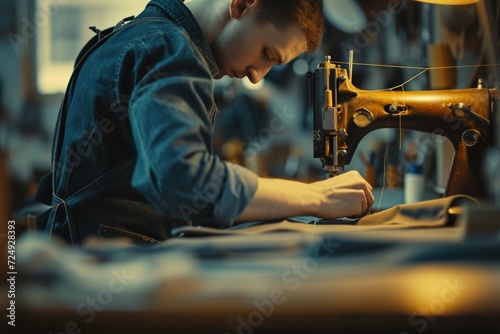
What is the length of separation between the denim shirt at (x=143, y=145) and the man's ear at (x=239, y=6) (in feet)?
0.29

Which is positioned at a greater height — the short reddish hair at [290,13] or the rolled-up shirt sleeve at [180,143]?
the short reddish hair at [290,13]

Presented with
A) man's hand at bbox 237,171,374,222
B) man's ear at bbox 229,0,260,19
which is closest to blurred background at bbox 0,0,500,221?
man's hand at bbox 237,171,374,222

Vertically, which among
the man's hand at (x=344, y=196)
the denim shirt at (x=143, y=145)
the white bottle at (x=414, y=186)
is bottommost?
the white bottle at (x=414, y=186)

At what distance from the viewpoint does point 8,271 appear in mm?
532

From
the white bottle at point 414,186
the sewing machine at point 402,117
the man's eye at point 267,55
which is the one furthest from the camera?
the white bottle at point 414,186

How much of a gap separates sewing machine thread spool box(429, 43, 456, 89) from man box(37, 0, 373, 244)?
96cm

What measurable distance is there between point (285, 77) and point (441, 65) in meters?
1.33

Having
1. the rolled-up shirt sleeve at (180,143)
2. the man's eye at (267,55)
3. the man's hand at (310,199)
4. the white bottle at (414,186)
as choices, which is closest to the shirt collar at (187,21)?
the man's eye at (267,55)

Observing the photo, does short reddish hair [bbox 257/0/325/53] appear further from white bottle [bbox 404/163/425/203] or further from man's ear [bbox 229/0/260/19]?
white bottle [bbox 404/163/425/203]

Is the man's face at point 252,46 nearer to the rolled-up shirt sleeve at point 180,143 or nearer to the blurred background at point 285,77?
the rolled-up shirt sleeve at point 180,143

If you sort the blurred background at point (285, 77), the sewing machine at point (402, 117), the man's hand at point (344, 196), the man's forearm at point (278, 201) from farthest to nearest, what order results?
the blurred background at point (285, 77)
the sewing machine at point (402, 117)
the man's hand at point (344, 196)
the man's forearm at point (278, 201)

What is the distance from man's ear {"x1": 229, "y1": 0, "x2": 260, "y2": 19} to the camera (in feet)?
3.94

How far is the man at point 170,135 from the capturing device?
3.06 ft

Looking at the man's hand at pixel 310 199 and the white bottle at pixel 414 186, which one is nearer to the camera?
the man's hand at pixel 310 199
